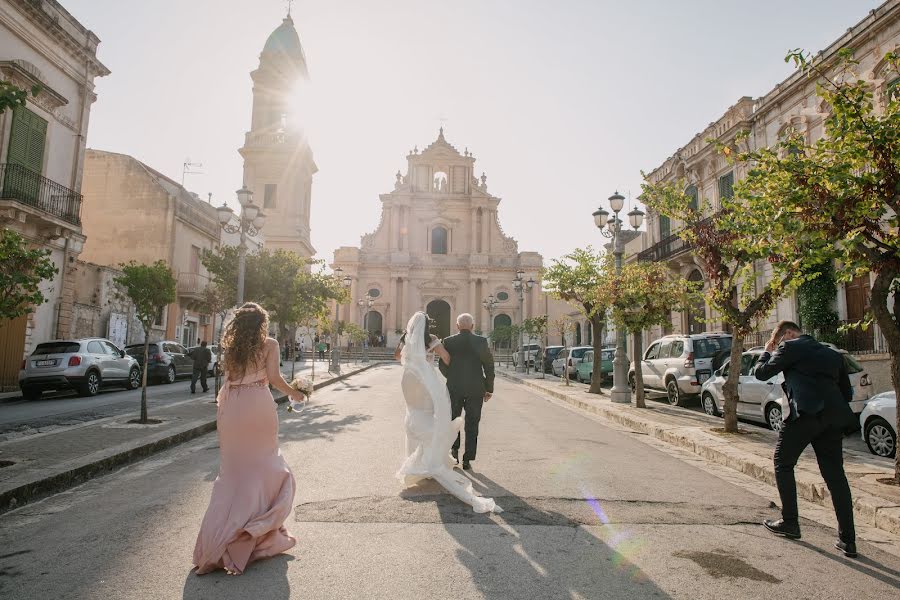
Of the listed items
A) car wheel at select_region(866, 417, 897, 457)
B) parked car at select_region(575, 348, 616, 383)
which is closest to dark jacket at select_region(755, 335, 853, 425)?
car wheel at select_region(866, 417, 897, 457)

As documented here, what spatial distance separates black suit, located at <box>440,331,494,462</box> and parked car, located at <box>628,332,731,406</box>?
804 cm

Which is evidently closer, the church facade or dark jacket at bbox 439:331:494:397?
dark jacket at bbox 439:331:494:397

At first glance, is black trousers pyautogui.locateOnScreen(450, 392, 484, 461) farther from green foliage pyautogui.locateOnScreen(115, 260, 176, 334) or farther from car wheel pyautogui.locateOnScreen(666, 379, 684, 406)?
car wheel pyautogui.locateOnScreen(666, 379, 684, 406)

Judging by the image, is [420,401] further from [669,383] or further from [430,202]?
[430,202]

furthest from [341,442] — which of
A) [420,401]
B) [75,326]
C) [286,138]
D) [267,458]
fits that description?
[286,138]

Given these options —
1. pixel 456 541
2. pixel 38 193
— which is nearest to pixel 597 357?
pixel 456 541

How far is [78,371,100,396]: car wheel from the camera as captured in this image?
15.1 meters

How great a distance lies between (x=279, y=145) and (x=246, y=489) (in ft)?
159

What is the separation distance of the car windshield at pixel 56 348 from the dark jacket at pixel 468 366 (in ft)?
41.8

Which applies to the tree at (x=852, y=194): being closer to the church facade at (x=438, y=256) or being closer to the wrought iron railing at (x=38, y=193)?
the wrought iron railing at (x=38, y=193)

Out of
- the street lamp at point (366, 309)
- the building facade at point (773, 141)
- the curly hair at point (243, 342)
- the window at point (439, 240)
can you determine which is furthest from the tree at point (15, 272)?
the window at point (439, 240)

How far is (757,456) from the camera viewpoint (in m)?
7.07

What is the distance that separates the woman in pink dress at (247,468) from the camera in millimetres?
3479

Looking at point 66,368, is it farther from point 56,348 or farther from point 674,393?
point 674,393
